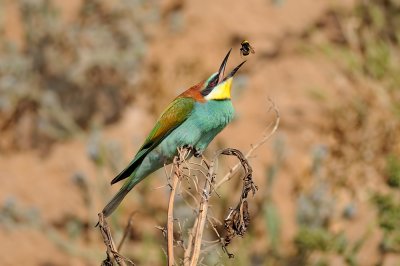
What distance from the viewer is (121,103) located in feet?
17.7

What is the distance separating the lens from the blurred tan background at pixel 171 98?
464cm

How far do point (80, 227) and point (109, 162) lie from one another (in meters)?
0.59

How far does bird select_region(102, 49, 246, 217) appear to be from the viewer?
9.00 feet

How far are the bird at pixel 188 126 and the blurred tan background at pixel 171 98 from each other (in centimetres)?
153

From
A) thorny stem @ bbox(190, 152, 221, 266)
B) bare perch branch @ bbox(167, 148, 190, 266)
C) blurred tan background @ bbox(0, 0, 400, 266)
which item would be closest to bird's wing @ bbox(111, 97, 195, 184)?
bare perch branch @ bbox(167, 148, 190, 266)

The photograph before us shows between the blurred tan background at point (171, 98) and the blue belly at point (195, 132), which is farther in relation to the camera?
the blurred tan background at point (171, 98)

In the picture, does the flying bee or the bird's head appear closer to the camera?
the flying bee

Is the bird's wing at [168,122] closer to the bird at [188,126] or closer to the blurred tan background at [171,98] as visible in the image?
the bird at [188,126]

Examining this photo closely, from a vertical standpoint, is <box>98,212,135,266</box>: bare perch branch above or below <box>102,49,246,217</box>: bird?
below

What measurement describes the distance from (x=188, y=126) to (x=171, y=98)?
2.46 metres

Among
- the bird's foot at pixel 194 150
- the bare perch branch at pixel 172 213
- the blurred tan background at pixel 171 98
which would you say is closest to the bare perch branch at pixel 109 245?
the bare perch branch at pixel 172 213

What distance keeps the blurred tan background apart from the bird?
60.3 inches

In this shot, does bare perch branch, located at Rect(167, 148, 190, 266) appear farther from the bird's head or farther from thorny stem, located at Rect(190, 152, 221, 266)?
the bird's head

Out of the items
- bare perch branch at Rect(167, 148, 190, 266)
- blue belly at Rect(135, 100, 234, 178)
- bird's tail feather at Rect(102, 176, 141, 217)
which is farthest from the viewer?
blue belly at Rect(135, 100, 234, 178)
